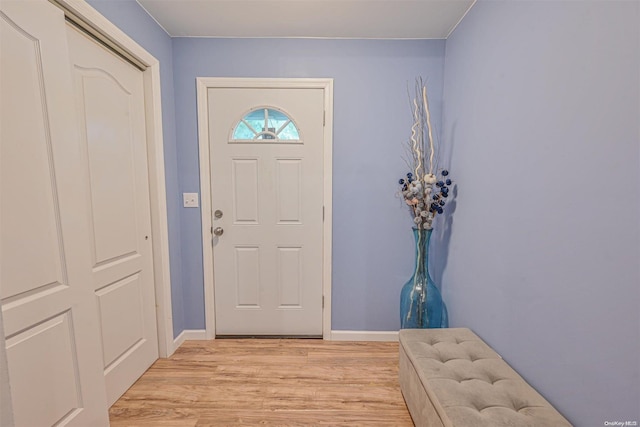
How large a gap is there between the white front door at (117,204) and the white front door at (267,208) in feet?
1.62

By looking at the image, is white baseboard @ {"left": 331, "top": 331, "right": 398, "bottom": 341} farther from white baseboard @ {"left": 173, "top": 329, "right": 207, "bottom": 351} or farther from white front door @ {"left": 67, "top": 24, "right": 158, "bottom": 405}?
white front door @ {"left": 67, "top": 24, "right": 158, "bottom": 405}

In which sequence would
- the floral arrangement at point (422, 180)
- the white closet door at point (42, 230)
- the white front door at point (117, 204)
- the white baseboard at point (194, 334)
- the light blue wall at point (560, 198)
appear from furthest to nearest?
1. the white baseboard at point (194, 334)
2. the floral arrangement at point (422, 180)
3. the white front door at point (117, 204)
4. the white closet door at point (42, 230)
5. the light blue wall at point (560, 198)

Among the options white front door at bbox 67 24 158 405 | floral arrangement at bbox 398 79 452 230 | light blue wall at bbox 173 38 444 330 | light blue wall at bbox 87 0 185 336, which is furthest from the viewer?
light blue wall at bbox 173 38 444 330

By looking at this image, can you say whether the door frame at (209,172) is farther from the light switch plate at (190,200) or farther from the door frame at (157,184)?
the door frame at (157,184)

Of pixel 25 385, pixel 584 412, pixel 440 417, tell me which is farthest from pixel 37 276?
pixel 584 412

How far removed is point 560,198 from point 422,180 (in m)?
0.86

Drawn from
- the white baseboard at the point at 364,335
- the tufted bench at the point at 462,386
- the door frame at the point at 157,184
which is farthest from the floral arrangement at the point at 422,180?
the door frame at the point at 157,184

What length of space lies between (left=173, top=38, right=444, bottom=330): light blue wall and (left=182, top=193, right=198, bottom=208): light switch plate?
4 centimetres

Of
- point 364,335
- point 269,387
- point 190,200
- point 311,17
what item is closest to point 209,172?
point 190,200

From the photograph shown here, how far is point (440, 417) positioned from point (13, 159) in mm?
1839

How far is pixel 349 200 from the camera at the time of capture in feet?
6.78

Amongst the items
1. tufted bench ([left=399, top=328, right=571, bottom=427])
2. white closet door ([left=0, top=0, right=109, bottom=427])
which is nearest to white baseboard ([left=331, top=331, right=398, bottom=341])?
tufted bench ([left=399, top=328, right=571, bottom=427])

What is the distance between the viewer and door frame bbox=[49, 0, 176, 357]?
1593 mm

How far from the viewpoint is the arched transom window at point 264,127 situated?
79.3 inches
